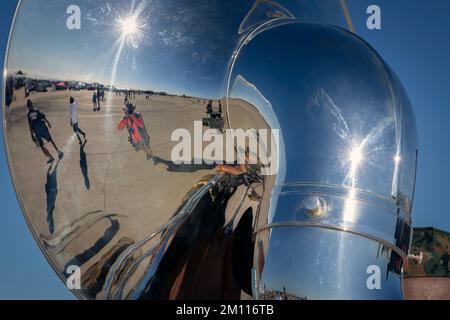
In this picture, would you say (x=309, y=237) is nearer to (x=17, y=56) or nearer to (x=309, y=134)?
(x=309, y=134)

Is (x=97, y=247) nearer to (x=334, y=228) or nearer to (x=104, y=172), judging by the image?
(x=104, y=172)

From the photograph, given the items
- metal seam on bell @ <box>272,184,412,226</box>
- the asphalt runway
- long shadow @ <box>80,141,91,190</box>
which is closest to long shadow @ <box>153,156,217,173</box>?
the asphalt runway

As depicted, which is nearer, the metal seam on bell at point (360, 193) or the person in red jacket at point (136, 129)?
the metal seam on bell at point (360, 193)

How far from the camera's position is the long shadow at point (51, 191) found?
303 cm

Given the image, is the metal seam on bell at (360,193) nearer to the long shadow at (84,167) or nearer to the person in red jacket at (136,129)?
the person in red jacket at (136,129)

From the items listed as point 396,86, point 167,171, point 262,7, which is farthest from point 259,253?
point 262,7

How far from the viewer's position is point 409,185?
256cm

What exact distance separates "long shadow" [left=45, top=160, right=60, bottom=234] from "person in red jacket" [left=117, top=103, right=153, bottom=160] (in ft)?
1.61

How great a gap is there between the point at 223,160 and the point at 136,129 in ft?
1.70

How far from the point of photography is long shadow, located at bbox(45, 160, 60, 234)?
303 cm

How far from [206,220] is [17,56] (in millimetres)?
1492

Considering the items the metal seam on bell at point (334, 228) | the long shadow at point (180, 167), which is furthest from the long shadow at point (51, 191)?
the metal seam on bell at point (334, 228)

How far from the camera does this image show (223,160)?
2.77 metres

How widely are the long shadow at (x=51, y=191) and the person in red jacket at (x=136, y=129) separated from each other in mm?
489
